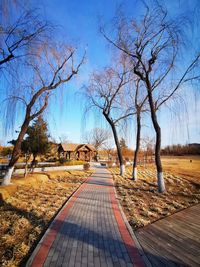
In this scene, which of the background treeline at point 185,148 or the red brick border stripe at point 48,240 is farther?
the background treeline at point 185,148

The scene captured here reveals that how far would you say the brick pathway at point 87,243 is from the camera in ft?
10.3

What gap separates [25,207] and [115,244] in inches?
172

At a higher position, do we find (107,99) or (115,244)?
(107,99)

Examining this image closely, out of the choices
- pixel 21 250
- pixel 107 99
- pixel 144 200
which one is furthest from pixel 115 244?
pixel 107 99

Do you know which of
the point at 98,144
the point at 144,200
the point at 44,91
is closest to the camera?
the point at 144,200

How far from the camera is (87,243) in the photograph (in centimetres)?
380

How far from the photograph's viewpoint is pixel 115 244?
3742 mm

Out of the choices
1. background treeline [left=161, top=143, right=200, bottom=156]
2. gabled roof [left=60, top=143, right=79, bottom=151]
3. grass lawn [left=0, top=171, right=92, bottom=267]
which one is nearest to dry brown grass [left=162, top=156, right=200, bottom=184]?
background treeline [left=161, top=143, right=200, bottom=156]

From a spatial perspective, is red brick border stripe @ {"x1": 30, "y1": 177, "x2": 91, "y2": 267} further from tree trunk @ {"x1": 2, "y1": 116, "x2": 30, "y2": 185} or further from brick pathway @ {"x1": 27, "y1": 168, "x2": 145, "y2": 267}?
tree trunk @ {"x1": 2, "y1": 116, "x2": 30, "y2": 185}

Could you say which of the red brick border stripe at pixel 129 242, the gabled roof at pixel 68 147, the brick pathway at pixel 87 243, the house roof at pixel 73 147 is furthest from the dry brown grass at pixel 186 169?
the gabled roof at pixel 68 147

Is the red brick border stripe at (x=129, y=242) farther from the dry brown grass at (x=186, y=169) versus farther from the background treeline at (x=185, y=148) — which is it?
the dry brown grass at (x=186, y=169)

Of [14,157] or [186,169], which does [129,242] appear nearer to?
[14,157]

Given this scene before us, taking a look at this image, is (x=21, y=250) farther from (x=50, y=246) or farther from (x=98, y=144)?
(x=98, y=144)

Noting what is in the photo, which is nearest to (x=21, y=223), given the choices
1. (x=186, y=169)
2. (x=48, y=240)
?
(x=48, y=240)
